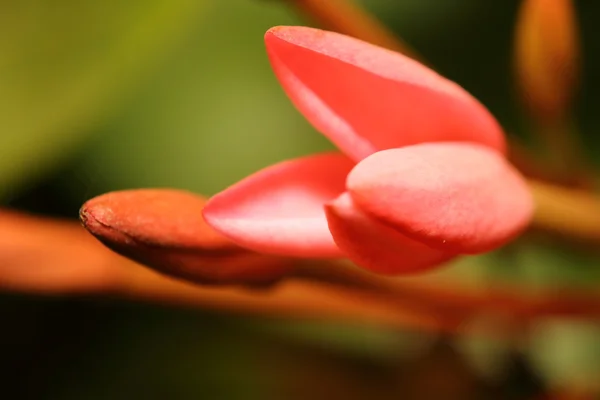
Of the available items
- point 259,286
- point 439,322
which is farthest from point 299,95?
point 439,322

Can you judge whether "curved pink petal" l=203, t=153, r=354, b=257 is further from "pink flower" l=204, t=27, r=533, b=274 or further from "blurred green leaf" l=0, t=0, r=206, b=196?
"blurred green leaf" l=0, t=0, r=206, b=196

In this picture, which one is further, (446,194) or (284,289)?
(284,289)

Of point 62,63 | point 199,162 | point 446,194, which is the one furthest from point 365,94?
point 199,162

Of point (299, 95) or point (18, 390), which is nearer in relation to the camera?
point (299, 95)

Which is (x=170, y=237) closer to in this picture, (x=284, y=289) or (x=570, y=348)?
(x=284, y=289)

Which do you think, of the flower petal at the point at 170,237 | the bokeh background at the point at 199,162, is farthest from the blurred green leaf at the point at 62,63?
the flower petal at the point at 170,237

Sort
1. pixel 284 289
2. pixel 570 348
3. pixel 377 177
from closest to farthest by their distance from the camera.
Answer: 1. pixel 377 177
2. pixel 284 289
3. pixel 570 348

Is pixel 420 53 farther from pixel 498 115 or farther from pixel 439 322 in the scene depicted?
pixel 439 322

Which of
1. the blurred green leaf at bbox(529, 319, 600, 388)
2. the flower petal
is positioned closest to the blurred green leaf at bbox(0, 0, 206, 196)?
the flower petal
